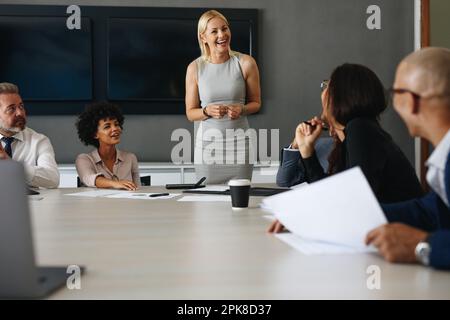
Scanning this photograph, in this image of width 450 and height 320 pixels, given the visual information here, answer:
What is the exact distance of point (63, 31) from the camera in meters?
4.50

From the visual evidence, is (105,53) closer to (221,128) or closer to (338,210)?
(221,128)

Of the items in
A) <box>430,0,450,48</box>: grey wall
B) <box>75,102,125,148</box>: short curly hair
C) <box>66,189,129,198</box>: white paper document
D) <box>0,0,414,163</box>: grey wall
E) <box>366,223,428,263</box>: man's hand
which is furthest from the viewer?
<box>430,0,450,48</box>: grey wall

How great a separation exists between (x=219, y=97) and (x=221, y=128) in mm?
174

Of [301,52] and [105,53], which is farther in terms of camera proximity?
[301,52]

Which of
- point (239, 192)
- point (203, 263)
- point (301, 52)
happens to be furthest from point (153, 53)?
point (203, 263)

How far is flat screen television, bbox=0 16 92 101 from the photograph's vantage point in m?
4.48

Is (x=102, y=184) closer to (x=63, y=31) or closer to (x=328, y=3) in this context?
(x=63, y=31)

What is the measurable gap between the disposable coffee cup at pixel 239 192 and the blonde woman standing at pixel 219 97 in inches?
40.2

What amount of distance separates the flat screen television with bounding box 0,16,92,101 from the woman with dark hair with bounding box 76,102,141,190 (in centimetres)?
154

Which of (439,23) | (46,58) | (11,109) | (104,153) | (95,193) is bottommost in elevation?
(95,193)

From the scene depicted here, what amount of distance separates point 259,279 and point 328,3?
4.25 metres

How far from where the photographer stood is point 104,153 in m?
2.92

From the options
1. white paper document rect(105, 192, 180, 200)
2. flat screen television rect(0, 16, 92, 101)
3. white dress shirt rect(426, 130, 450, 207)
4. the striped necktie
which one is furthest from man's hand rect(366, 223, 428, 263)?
flat screen television rect(0, 16, 92, 101)

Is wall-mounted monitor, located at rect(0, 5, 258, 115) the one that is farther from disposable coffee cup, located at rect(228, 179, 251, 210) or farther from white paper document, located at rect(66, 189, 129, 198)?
disposable coffee cup, located at rect(228, 179, 251, 210)
